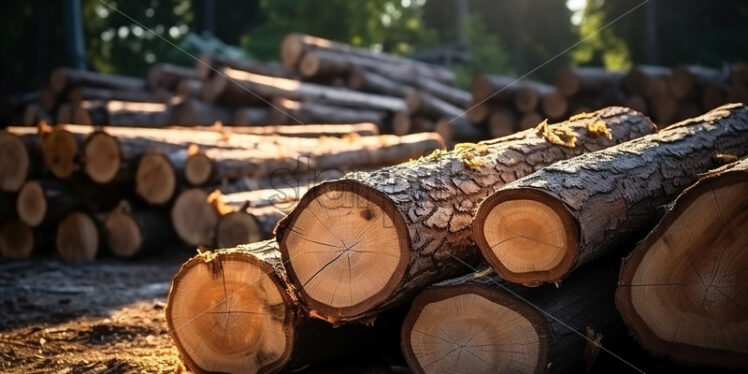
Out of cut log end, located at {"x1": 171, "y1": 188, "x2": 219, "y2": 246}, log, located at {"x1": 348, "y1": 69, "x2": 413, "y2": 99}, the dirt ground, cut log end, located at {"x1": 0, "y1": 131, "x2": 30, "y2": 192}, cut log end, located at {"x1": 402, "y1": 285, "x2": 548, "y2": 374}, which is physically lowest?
the dirt ground

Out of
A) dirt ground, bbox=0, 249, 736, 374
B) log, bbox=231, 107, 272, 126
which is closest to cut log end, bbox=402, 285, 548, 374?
dirt ground, bbox=0, 249, 736, 374

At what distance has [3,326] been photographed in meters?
4.71

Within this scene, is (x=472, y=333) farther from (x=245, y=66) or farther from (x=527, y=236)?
(x=245, y=66)

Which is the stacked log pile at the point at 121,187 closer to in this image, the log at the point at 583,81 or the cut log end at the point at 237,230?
the cut log end at the point at 237,230

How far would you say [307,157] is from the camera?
7480mm

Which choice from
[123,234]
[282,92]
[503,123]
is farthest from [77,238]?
[503,123]

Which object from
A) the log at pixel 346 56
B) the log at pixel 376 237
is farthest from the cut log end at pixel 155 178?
the log at pixel 346 56

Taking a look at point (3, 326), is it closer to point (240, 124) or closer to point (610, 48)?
point (240, 124)

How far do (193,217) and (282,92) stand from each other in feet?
16.6

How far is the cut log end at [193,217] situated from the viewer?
662 centimetres

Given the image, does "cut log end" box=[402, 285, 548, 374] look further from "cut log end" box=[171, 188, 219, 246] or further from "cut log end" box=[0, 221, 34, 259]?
"cut log end" box=[0, 221, 34, 259]

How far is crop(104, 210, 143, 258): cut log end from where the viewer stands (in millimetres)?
6766

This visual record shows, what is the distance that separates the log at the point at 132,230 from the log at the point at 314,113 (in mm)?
4117

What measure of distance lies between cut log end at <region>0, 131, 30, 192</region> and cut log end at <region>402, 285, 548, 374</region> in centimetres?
479
